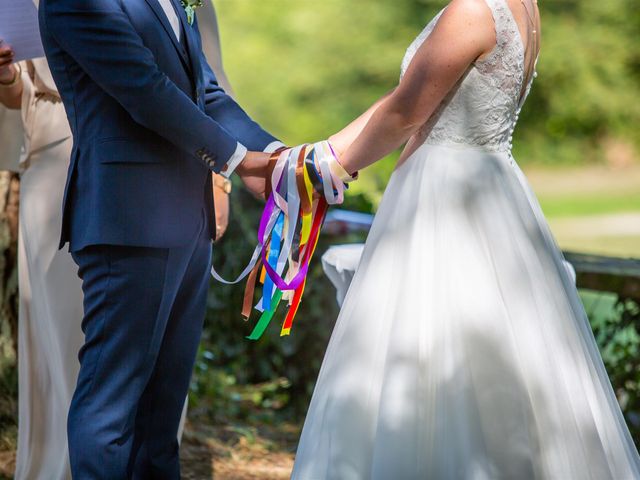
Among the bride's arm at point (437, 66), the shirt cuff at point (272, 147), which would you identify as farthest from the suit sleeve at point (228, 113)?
the bride's arm at point (437, 66)

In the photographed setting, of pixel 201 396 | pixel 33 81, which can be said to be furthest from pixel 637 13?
pixel 33 81

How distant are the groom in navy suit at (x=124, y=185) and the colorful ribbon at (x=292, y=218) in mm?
301

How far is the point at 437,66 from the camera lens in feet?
10.9

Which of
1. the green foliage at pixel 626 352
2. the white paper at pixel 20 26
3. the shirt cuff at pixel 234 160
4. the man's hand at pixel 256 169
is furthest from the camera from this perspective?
the green foliage at pixel 626 352

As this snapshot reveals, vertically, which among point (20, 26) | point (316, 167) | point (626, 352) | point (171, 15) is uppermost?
point (20, 26)

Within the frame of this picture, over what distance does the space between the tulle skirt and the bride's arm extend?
143 millimetres

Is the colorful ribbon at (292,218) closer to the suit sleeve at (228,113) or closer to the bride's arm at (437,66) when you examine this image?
the suit sleeve at (228,113)

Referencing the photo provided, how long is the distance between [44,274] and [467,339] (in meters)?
1.72

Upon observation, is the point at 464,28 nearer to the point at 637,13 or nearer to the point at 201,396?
the point at 201,396

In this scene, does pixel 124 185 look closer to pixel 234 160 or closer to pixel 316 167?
pixel 234 160

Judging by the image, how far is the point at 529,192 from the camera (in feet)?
11.8

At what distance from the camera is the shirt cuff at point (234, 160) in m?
3.48

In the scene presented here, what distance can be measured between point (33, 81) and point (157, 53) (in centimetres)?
111

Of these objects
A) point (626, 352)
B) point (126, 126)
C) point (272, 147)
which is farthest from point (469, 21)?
point (626, 352)
